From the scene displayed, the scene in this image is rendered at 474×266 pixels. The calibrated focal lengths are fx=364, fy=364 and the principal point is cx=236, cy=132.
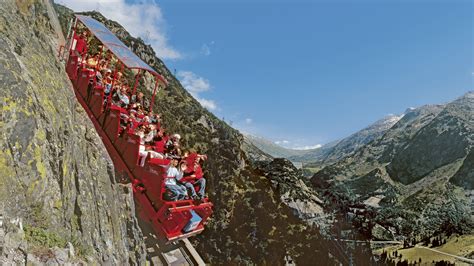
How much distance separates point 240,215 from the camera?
42.4 m

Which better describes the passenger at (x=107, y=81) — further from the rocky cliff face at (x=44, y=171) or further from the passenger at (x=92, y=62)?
the rocky cliff face at (x=44, y=171)

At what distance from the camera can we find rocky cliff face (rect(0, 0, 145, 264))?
17.7ft

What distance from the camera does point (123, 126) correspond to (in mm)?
14461

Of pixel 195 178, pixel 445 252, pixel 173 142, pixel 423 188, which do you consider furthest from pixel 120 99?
pixel 423 188

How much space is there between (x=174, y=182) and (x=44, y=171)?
24.0 ft

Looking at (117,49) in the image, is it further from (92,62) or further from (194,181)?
(194,181)

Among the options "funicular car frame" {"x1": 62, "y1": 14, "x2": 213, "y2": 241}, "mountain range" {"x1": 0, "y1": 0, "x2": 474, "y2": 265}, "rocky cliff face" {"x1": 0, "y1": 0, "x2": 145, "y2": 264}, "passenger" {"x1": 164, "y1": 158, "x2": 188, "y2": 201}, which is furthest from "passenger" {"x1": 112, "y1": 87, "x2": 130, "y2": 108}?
"rocky cliff face" {"x1": 0, "y1": 0, "x2": 145, "y2": 264}

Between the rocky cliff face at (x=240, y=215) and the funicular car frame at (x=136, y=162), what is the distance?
21.8 meters

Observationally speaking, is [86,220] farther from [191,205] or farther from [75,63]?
[75,63]

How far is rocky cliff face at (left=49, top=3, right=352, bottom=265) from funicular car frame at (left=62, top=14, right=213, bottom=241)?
21818 mm

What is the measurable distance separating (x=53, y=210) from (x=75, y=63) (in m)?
10.7

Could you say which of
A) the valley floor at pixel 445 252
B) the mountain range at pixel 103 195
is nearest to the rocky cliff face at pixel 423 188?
the mountain range at pixel 103 195

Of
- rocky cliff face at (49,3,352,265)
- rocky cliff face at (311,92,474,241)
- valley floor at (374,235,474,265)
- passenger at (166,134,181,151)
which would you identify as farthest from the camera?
rocky cliff face at (311,92,474,241)

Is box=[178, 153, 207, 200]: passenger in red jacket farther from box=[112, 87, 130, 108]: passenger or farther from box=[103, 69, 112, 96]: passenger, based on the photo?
box=[103, 69, 112, 96]: passenger
